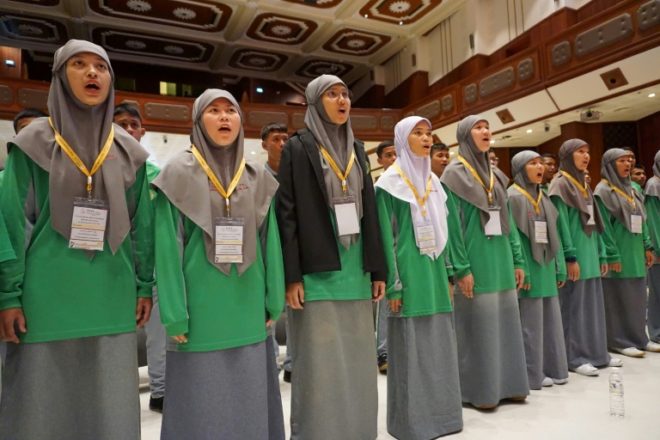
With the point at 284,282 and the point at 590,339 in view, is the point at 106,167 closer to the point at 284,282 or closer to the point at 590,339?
the point at 284,282

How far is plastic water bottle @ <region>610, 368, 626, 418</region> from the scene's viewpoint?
2.72 metres

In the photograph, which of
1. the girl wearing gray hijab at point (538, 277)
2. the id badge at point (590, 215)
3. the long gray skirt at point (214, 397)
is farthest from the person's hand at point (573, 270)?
the long gray skirt at point (214, 397)

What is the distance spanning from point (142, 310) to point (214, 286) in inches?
11.9

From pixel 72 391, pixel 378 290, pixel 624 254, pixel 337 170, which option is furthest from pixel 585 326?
pixel 72 391

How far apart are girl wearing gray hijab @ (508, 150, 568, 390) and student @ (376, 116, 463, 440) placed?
0.99 m

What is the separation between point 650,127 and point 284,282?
9993mm

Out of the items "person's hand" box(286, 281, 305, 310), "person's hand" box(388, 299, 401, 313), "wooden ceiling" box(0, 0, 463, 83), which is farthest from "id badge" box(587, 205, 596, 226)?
"wooden ceiling" box(0, 0, 463, 83)

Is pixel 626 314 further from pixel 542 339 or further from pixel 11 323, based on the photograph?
pixel 11 323

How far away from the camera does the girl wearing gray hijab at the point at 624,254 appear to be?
168 inches

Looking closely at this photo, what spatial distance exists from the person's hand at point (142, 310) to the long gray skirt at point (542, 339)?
256 centimetres

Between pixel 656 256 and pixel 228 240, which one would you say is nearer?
pixel 228 240

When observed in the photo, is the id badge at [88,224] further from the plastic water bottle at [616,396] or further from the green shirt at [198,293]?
the plastic water bottle at [616,396]

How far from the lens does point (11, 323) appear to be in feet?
5.16

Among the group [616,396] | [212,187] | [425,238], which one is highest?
[212,187]
